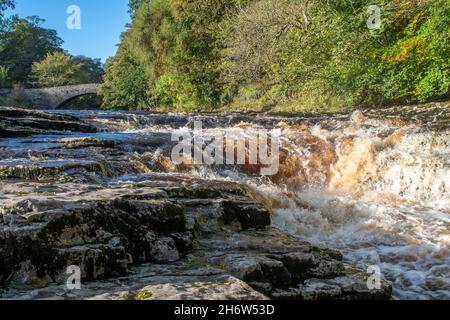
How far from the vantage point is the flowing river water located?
17.9 feet

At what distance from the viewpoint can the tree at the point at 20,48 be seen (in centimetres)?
5462

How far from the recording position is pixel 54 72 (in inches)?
2101

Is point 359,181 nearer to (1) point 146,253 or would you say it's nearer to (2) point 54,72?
(1) point 146,253

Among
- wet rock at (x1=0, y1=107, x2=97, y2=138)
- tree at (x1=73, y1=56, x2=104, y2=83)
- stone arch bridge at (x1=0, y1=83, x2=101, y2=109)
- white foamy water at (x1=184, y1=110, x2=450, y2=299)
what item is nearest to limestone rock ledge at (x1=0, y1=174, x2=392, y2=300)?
white foamy water at (x1=184, y1=110, x2=450, y2=299)

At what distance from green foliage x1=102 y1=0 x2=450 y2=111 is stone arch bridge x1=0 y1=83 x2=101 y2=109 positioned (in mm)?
11871

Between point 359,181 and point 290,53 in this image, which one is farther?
point 290,53

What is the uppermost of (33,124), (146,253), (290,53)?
(290,53)

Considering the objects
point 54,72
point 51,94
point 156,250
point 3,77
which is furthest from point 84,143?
point 54,72

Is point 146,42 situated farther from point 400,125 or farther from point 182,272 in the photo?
point 182,272

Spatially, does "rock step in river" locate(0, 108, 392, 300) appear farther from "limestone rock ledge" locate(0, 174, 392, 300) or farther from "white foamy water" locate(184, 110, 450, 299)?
"white foamy water" locate(184, 110, 450, 299)

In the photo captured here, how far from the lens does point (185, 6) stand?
2772 centimetres

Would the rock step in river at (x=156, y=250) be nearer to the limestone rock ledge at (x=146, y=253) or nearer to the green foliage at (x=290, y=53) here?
the limestone rock ledge at (x=146, y=253)

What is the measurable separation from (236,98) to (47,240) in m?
22.7

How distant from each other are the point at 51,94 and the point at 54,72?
12.6m
